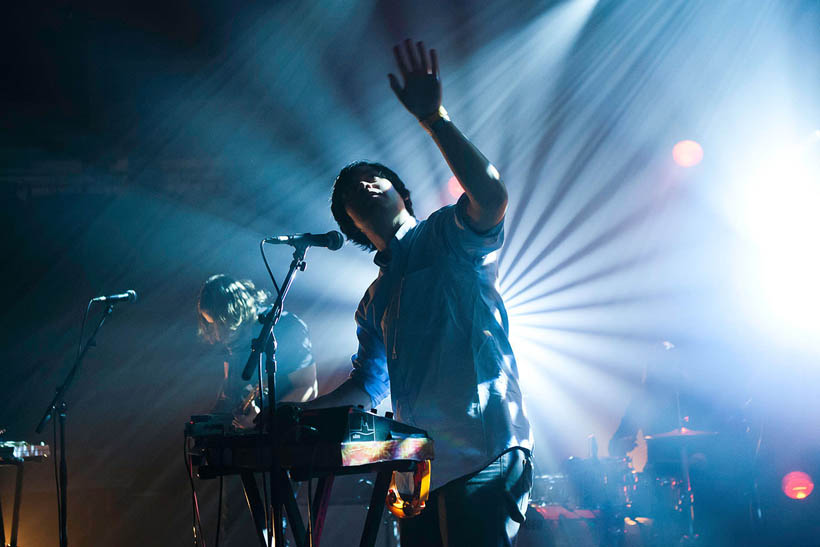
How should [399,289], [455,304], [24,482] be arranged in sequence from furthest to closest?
[24,482], [399,289], [455,304]

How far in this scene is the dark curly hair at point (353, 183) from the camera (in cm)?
218

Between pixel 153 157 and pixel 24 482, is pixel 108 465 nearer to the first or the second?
pixel 24 482

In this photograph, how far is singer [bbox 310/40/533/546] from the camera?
1511 millimetres

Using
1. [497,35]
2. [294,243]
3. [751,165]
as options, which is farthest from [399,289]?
[751,165]

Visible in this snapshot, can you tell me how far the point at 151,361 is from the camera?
244 inches

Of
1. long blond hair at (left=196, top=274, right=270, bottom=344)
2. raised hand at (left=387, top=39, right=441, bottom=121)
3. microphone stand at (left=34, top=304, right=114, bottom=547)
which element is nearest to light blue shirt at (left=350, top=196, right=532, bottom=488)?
raised hand at (left=387, top=39, right=441, bottom=121)

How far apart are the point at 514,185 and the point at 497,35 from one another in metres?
1.36

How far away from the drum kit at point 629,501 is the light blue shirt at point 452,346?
2.99m

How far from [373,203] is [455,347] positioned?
639 millimetres

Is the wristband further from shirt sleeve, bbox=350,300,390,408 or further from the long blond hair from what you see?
the long blond hair

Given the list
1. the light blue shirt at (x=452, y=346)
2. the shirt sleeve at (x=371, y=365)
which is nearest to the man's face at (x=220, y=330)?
the shirt sleeve at (x=371, y=365)

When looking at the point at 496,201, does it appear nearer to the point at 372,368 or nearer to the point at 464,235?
the point at 464,235

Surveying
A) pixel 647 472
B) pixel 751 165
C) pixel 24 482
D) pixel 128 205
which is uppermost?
pixel 128 205

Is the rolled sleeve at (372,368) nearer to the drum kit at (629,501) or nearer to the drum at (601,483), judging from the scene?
the drum kit at (629,501)
